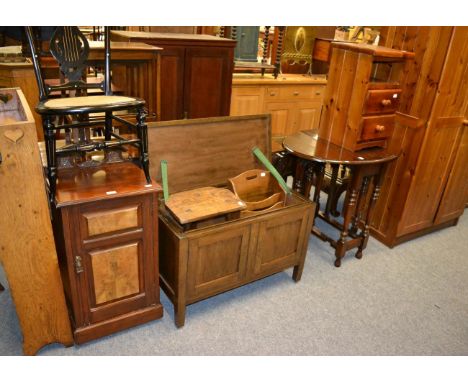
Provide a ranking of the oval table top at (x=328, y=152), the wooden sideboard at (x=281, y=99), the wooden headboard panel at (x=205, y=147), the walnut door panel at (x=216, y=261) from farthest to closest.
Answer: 1. the wooden sideboard at (x=281, y=99)
2. the oval table top at (x=328, y=152)
3. the wooden headboard panel at (x=205, y=147)
4. the walnut door panel at (x=216, y=261)

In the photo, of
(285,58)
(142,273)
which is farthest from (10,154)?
(285,58)

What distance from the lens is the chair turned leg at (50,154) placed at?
1539 millimetres

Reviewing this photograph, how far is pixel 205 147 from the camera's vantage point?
2328mm

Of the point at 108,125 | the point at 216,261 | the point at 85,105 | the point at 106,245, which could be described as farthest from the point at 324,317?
the point at 85,105

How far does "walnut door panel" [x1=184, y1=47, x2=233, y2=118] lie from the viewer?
3361mm

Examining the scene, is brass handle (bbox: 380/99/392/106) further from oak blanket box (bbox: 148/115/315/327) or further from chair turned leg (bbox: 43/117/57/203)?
chair turned leg (bbox: 43/117/57/203)

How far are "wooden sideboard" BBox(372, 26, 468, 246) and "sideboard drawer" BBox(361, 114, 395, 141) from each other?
0.24 metres

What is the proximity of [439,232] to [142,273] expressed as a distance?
101 inches

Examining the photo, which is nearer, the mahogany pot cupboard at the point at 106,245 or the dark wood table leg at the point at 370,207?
the mahogany pot cupboard at the point at 106,245

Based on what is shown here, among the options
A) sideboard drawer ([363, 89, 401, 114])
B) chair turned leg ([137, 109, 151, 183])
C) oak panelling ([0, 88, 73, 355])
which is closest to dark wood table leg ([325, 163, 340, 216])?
sideboard drawer ([363, 89, 401, 114])

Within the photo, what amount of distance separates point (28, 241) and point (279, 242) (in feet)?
4.24

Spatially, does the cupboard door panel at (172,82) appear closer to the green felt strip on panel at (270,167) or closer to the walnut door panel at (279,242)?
the green felt strip on panel at (270,167)

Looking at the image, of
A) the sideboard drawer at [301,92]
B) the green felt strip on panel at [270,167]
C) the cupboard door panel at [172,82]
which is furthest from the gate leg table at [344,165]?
the sideboard drawer at [301,92]

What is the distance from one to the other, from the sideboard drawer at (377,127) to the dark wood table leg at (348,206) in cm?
23
